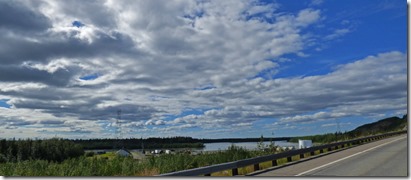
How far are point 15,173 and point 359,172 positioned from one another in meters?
11.0

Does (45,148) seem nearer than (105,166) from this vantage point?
No

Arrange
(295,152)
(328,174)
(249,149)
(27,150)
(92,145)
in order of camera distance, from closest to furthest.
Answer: (328,174)
(295,152)
(249,149)
(27,150)
(92,145)

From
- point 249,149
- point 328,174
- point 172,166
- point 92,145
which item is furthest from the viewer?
point 92,145

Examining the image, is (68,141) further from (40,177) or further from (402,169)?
(402,169)

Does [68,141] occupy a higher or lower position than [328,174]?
higher

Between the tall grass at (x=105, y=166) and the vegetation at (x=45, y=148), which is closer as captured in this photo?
the tall grass at (x=105, y=166)

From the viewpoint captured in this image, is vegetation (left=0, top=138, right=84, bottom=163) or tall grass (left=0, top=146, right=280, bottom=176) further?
vegetation (left=0, top=138, right=84, bottom=163)

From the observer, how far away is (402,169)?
1555 cm

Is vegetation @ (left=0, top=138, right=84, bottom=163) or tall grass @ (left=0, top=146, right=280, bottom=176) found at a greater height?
vegetation @ (left=0, top=138, right=84, bottom=163)

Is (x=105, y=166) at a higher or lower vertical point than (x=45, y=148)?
lower

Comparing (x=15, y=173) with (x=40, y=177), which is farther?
(x=15, y=173)

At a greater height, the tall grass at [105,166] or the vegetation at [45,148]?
the vegetation at [45,148]

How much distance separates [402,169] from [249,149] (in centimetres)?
1016

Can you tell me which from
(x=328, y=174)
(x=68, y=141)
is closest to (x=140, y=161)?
(x=328, y=174)
